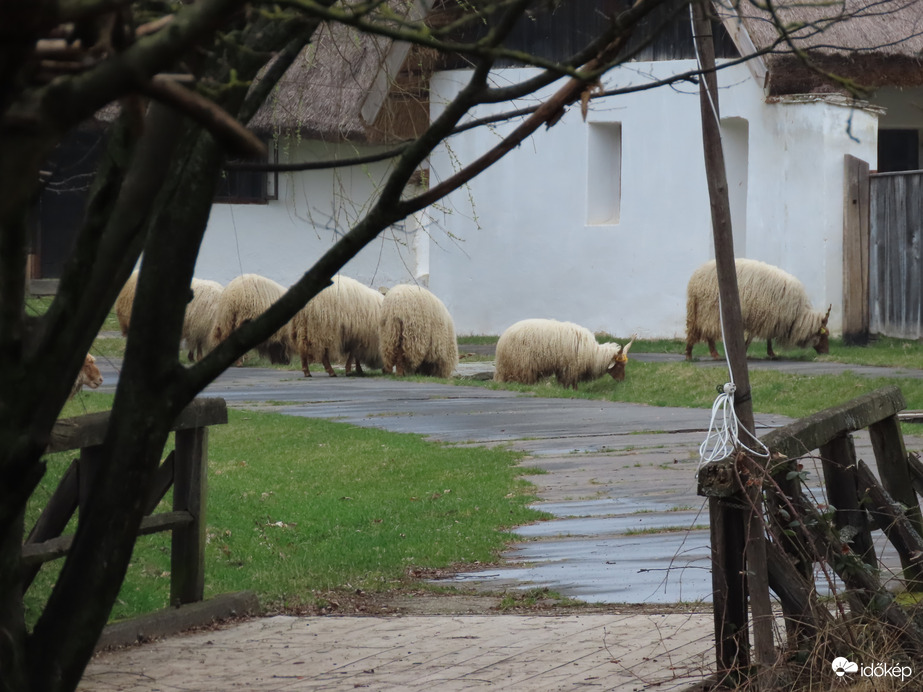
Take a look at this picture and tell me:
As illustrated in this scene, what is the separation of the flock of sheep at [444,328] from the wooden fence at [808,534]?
1192 centimetres

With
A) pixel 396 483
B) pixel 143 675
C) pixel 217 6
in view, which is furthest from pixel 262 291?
pixel 217 6

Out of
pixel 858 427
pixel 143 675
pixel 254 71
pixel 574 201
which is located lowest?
pixel 143 675

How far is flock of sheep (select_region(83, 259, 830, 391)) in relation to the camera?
56.0ft

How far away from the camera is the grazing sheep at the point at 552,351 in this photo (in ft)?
55.9

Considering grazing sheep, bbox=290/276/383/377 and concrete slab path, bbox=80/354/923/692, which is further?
grazing sheep, bbox=290/276/383/377

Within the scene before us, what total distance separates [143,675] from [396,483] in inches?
190

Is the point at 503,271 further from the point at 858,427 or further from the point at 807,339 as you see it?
the point at 858,427

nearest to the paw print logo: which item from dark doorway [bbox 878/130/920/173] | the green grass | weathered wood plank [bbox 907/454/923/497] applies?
weathered wood plank [bbox 907/454/923/497]

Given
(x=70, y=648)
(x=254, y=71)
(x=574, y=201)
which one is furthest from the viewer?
(x=574, y=201)

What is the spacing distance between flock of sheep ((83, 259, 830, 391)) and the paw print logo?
12508 mm

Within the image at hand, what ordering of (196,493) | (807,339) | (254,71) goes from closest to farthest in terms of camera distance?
1. (254,71)
2. (196,493)
3. (807,339)

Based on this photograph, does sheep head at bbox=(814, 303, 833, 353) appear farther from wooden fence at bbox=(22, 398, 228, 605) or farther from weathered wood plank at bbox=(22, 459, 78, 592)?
weathered wood plank at bbox=(22, 459, 78, 592)

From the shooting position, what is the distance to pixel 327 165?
3.01 meters

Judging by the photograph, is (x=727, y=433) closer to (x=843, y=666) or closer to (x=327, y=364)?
(x=843, y=666)
